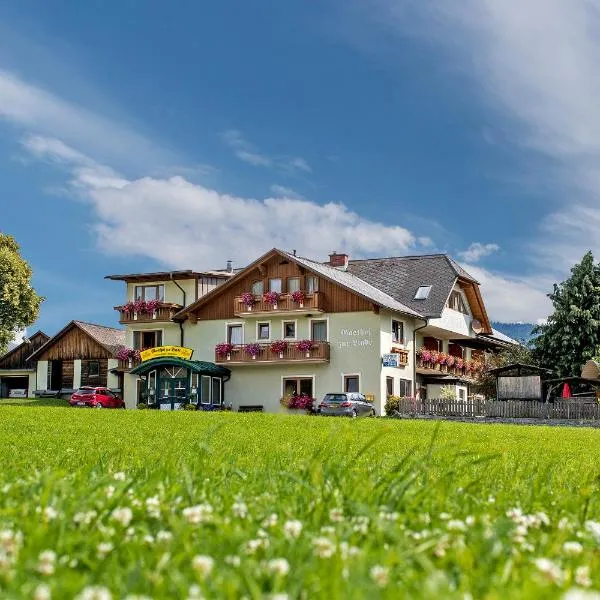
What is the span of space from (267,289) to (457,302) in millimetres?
15008

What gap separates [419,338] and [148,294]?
18.9 m

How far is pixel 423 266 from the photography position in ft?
221

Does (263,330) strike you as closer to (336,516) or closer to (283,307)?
(283,307)

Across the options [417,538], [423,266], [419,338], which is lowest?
[417,538]

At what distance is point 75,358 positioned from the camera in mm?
75438

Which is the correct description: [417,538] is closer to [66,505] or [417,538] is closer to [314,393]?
[66,505]

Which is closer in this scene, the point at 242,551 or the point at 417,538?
the point at 242,551

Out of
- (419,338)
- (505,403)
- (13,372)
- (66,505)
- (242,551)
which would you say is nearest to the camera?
(242,551)

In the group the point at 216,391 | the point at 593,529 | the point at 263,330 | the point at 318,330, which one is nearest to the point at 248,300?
the point at 263,330

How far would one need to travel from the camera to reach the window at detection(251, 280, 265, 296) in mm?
60562

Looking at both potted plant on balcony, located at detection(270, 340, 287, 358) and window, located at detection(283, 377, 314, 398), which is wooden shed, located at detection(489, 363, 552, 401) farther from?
potted plant on balcony, located at detection(270, 340, 287, 358)

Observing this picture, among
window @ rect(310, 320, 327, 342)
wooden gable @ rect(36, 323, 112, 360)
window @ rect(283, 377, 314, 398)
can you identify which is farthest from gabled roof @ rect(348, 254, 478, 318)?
wooden gable @ rect(36, 323, 112, 360)

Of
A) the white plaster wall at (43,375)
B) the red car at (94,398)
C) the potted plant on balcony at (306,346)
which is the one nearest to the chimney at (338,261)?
the potted plant on balcony at (306,346)

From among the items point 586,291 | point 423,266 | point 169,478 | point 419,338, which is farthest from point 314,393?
point 169,478
